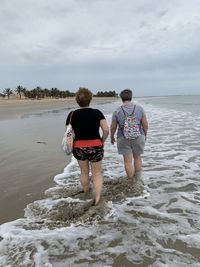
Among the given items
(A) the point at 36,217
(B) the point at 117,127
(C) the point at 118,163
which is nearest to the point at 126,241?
(A) the point at 36,217

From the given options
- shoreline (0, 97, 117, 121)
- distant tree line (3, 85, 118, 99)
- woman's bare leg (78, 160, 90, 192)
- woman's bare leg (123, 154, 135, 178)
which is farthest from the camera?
distant tree line (3, 85, 118, 99)

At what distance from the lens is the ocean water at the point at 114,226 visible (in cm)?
374

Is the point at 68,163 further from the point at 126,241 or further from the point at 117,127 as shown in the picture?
the point at 126,241

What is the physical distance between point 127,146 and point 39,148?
534 centimetres

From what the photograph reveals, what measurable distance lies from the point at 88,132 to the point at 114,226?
4.92 ft

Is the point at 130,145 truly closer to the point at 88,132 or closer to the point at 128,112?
the point at 128,112

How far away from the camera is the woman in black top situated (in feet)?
17.3

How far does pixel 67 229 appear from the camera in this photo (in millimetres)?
4523

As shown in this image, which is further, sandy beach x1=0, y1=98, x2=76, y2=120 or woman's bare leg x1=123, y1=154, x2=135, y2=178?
sandy beach x1=0, y1=98, x2=76, y2=120

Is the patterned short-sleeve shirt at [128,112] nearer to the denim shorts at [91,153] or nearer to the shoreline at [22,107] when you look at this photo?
the denim shorts at [91,153]

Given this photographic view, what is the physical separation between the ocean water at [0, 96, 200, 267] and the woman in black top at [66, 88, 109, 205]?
575 millimetres

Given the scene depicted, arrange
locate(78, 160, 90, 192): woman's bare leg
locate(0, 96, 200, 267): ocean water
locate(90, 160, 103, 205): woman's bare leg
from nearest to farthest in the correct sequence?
locate(0, 96, 200, 267): ocean water < locate(90, 160, 103, 205): woman's bare leg < locate(78, 160, 90, 192): woman's bare leg

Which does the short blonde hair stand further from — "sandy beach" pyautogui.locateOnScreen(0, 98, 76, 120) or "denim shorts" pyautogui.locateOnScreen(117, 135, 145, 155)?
"sandy beach" pyautogui.locateOnScreen(0, 98, 76, 120)

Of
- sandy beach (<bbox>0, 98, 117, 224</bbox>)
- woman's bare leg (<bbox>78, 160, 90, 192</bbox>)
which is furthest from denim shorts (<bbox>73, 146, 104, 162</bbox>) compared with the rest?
sandy beach (<bbox>0, 98, 117, 224</bbox>)
